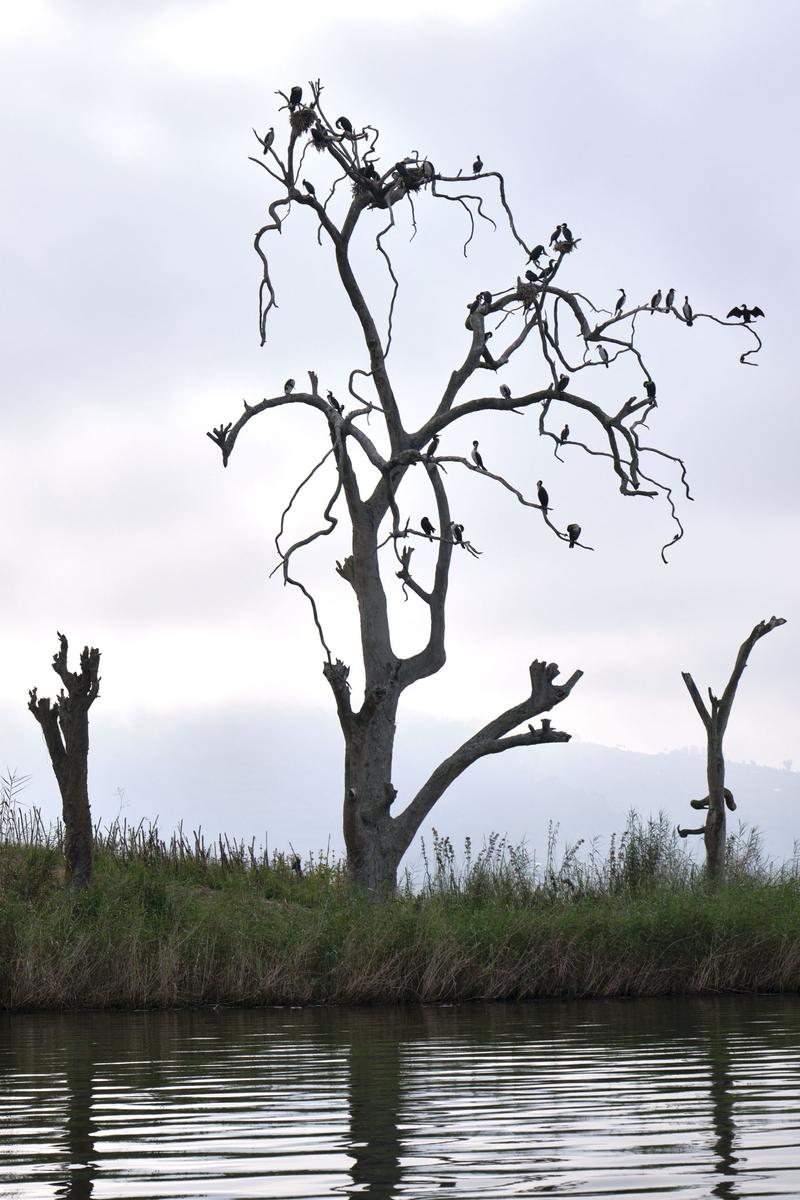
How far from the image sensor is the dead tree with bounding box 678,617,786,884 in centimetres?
2012

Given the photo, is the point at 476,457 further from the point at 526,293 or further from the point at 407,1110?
the point at 407,1110

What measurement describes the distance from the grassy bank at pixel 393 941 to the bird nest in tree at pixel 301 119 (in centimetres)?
1023

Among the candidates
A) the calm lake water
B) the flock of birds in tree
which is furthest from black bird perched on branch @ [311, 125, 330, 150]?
the calm lake water

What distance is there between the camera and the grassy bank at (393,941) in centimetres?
1376

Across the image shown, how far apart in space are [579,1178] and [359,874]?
15.7 m

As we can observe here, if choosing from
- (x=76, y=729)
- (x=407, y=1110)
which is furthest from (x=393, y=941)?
(x=407, y=1110)

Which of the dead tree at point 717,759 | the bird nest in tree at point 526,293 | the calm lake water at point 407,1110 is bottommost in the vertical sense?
the calm lake water at point 407,1110

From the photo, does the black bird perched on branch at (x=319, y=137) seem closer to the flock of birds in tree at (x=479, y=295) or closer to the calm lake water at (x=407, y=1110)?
the flock of birds in tree at (x=479, y=295)

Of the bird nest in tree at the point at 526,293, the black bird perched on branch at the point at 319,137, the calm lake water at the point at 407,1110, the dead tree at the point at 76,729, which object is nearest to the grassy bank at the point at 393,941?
the dead tree at the point at 76,729

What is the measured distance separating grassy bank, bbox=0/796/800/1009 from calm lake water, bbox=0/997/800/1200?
2.82 metres

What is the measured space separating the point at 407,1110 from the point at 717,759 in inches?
599

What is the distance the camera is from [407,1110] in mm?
5852

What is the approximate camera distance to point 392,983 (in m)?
13.8

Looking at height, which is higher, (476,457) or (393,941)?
(476,457)
